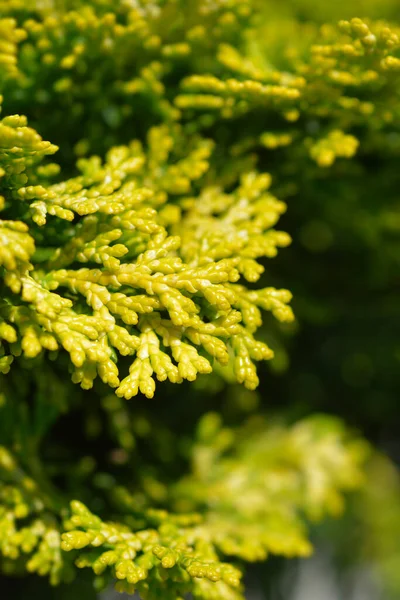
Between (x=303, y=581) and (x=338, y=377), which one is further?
(x=303, y=581)

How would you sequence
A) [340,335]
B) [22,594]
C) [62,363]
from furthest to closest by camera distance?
[340,335]
[22,594]
[62,363]

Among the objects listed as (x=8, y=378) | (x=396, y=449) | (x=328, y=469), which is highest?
(x=8, y=378)

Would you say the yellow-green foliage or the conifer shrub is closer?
the conifer shrub

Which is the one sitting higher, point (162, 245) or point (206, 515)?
point (162, 245)

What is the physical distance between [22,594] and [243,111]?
1.93 m

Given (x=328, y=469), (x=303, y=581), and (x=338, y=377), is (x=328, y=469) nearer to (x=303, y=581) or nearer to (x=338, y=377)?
(x=338, y=377)

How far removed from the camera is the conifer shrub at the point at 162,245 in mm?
1329

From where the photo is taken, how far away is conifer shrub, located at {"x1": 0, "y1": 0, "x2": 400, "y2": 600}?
4.36ft

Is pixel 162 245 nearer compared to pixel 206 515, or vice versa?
pixel 162 245

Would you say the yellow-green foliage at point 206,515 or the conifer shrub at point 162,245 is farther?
the yellow-green foliage at point 206,515

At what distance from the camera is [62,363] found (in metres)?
1.66

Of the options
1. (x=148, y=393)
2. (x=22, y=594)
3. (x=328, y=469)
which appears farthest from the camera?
(x=328, y=469)

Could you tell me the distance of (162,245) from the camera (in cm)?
137

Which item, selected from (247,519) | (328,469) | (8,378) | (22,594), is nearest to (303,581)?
(328,469)
